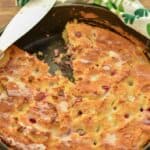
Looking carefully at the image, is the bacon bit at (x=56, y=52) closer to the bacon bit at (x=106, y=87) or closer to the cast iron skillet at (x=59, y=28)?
the cast iron skillet at (x=59, y=28)

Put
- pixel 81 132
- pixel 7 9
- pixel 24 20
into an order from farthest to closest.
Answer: pixel 7 9, pixel 24 20, pixel 81 132

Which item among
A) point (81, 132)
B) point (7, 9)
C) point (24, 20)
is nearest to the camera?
point (81, 132)

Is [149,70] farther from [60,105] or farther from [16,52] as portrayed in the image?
[16,52]

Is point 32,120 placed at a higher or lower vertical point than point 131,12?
lower

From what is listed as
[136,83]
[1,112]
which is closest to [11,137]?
[1,112]

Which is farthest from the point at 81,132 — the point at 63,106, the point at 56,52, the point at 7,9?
the point at 7,9

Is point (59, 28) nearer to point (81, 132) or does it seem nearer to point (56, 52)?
point (56, 52)
